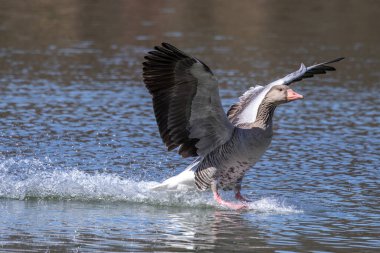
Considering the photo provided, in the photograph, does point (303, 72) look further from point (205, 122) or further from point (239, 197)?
point (239, 197)

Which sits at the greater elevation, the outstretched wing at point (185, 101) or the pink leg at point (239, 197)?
the outstretched wing at point (185, 101)

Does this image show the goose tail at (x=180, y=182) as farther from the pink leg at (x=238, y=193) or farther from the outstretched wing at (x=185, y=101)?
the pink leg at (x=238, y=193)

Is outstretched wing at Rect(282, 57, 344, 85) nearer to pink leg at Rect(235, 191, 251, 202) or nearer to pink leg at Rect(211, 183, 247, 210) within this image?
pink leg at Rect(235, 191, 251, 202)

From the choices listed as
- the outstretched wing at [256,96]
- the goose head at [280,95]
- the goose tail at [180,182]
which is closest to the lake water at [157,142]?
the goose tail at [180,182]

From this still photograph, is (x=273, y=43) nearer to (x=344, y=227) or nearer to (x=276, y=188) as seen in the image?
(x=276, y=188)

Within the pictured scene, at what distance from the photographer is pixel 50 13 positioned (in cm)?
3084

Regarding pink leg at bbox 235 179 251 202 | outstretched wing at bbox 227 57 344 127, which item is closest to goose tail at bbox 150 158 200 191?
pink leg at bbox 235 179 251 202

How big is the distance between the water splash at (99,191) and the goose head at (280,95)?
124cm

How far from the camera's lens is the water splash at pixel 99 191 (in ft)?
38.4

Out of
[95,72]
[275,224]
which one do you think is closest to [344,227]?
[275,224]

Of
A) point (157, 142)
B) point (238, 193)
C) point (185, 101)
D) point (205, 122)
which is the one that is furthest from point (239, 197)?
point (157, 142)

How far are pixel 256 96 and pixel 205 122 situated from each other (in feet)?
3.92

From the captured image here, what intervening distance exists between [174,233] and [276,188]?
278 centimetres

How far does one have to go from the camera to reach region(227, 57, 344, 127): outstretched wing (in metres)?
12.0
